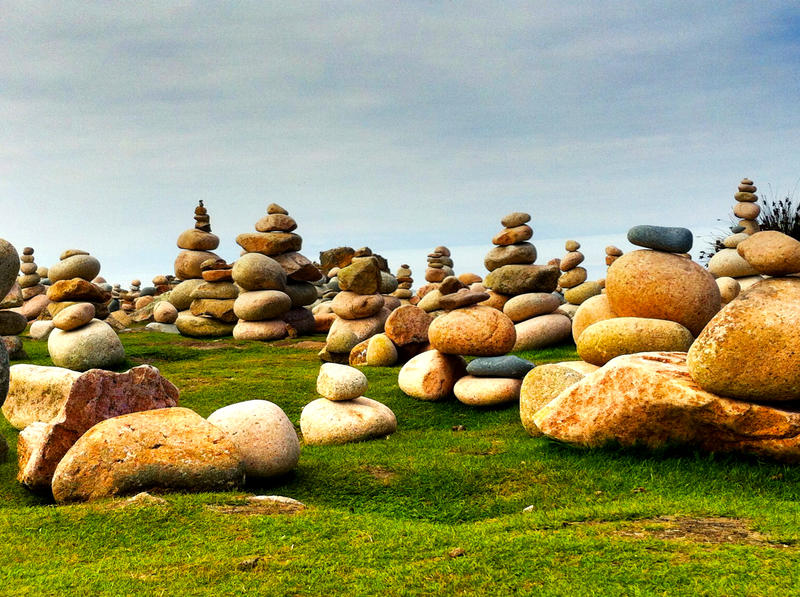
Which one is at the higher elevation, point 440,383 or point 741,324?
point 741,324

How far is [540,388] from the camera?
10211mm

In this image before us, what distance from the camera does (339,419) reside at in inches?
407

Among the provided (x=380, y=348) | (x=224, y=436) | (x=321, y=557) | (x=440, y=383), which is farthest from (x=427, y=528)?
(x=380, y=348)

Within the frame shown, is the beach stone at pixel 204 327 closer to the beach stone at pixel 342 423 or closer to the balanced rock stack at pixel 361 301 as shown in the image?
the balanced rock stack at pixel 361 301

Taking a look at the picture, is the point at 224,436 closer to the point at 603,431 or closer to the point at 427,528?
the point at 427,528

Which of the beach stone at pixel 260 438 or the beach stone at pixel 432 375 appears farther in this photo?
the beach stone at pixel 432 375

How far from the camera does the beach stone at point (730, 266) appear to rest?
63.8 ft

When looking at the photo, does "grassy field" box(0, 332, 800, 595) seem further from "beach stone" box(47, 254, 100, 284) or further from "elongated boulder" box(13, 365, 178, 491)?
"beach stone" box(47, 254, 100, 284)

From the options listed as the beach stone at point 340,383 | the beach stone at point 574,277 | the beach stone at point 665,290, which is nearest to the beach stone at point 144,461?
the beach stone at point 340,383

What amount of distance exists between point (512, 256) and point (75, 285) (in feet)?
37.1

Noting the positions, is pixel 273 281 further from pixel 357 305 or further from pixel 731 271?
pixel 731 271

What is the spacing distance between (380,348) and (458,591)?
11.8m

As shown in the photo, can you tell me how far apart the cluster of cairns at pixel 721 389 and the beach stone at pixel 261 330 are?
15172 millimetres

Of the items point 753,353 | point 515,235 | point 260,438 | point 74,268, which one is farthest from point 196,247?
point 753,353
